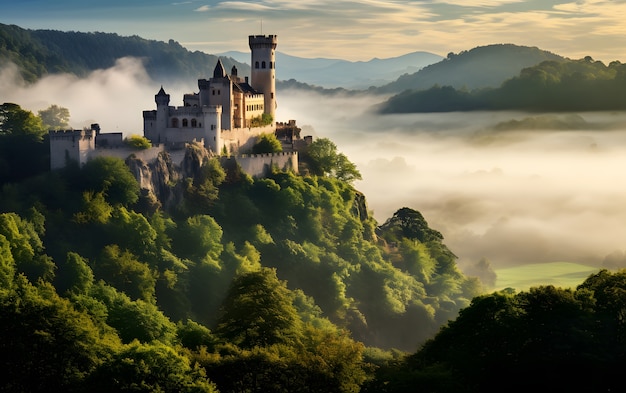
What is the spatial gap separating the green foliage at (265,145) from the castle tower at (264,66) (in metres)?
6.99

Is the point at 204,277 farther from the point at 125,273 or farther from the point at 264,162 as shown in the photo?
the point at 264,162

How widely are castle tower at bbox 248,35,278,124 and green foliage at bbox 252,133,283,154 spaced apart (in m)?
6.99

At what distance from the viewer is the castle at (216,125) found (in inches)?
4087

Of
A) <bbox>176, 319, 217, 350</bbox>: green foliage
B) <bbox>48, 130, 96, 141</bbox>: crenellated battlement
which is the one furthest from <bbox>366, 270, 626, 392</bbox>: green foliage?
<bbox>48, 130, 96, 141</bbox>: crenellated battlement

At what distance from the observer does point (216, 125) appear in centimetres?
11275

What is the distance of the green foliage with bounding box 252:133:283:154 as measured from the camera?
397 feet

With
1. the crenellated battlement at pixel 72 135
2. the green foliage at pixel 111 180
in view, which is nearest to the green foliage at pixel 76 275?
the green foliage at pixel 111 180

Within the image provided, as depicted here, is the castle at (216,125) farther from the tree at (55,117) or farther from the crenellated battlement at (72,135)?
the tree at (55,117)

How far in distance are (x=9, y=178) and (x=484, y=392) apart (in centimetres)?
5422

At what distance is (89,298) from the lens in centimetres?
8481

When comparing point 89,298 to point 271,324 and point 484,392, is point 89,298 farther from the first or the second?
point 484,392

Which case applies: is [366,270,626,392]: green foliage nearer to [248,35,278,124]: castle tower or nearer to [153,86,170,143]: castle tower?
[153,86,170,143]: castle tower

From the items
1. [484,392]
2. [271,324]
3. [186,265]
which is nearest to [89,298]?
[271,324]

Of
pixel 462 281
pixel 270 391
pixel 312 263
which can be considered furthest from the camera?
pixel 462 281
